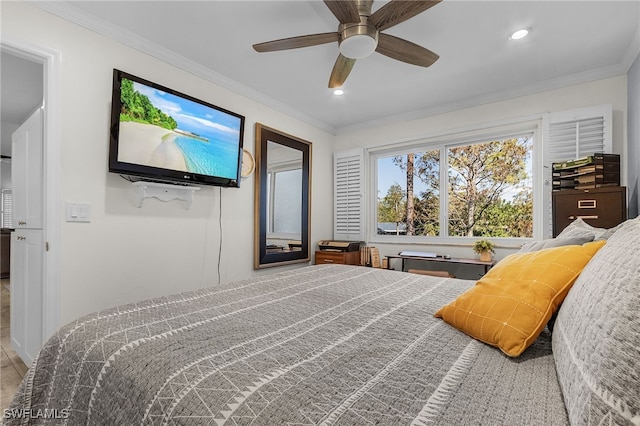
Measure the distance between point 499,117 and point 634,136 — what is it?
3.63ft

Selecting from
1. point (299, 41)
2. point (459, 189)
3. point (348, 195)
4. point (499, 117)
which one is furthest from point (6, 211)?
point (499, 117)

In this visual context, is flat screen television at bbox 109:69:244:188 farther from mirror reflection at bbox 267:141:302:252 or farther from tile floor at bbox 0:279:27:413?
tile floor at bbox 0:279:27:413

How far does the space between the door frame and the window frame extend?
334 centimetres

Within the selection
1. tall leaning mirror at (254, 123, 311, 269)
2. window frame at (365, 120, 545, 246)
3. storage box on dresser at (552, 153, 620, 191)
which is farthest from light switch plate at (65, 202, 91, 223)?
storage box on dresser at (552, 153, 620, 191)

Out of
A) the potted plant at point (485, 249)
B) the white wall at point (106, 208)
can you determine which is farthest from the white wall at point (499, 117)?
the white wall at point (106, 208)

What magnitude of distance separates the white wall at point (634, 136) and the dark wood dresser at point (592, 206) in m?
0.30

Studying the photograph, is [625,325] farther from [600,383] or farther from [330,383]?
[330,383]

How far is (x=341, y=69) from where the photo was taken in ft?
7.54

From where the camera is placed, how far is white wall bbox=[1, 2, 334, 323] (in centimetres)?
196

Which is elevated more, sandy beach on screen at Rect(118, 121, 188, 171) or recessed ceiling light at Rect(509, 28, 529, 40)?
recessed ceiling light at Rect(509, 28, 529, 40)

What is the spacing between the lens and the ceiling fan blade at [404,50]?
6.40 ft

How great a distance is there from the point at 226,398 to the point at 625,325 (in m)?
0.75

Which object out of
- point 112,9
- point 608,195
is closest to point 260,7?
point 112,9

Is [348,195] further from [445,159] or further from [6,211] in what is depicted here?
[6,211]
